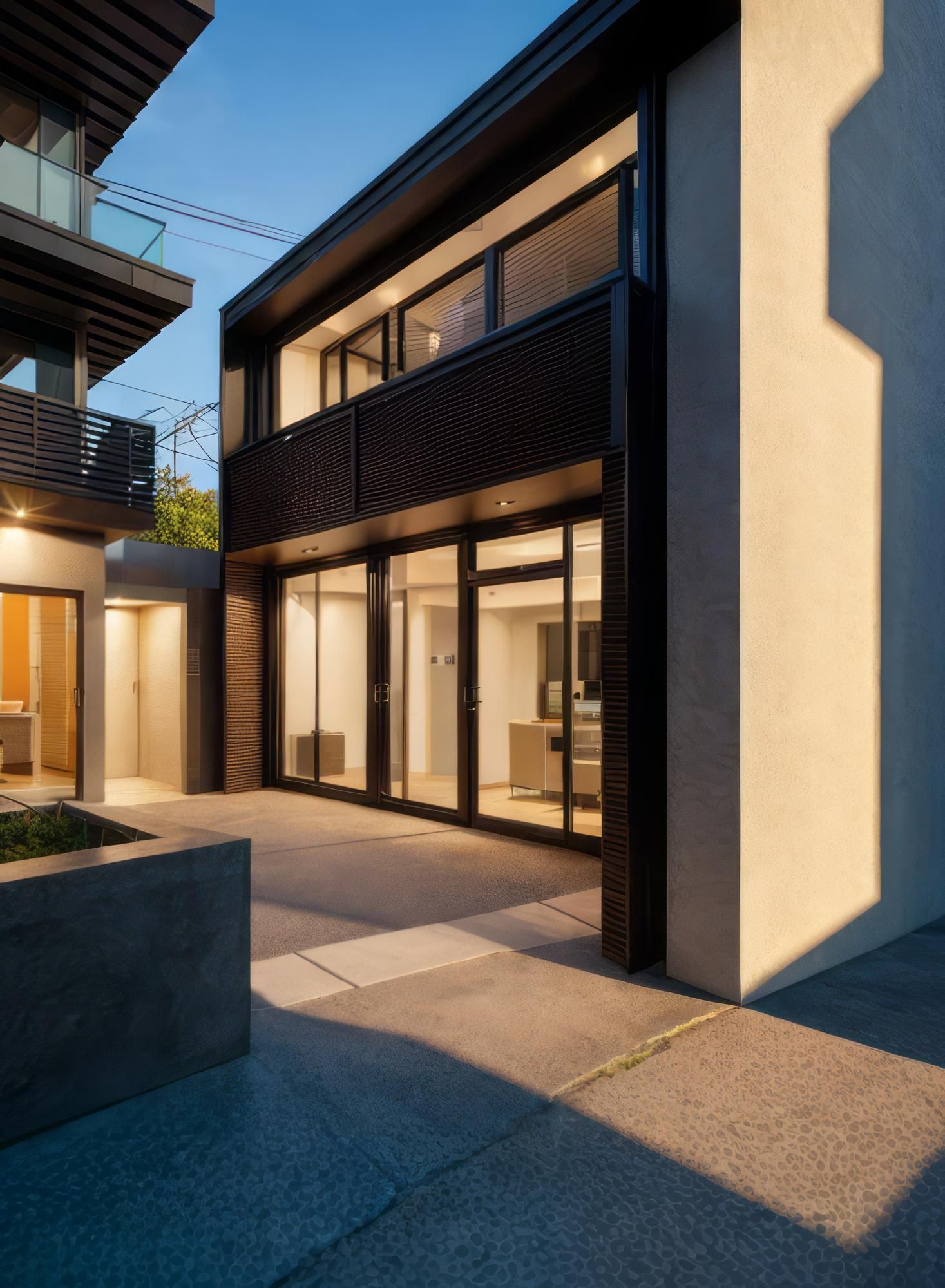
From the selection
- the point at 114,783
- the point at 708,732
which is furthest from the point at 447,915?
the point at 114,783

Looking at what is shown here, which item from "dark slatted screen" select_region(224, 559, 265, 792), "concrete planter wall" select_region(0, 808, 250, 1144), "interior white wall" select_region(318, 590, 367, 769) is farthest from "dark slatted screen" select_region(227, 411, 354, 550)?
"concrete planter wall" select_region(0, 808, 250, 1144)

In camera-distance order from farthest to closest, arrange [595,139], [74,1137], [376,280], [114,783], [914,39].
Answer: [114,783] → [376,280] → [595,139] → [914,39] → [74,1137]

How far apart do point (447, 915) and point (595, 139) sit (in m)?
5.19

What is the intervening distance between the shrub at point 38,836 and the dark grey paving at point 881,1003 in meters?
2.89

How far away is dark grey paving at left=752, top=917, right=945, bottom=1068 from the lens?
3.20 m

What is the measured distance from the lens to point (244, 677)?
9.80 m

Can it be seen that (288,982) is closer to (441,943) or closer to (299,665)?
(441,943)

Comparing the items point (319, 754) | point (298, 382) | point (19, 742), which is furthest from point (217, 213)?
point (319, 754)

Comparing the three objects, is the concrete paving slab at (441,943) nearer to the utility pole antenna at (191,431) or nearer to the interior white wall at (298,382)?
the interior white wall at (298,382)

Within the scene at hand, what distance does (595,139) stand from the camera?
17.8 ft

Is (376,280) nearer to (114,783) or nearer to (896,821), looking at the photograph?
(896,821)

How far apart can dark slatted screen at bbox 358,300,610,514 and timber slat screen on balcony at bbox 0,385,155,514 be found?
3.10m

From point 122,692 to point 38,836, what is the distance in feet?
30.9

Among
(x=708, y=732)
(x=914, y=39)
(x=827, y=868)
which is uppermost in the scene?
(x=914, y=39)
